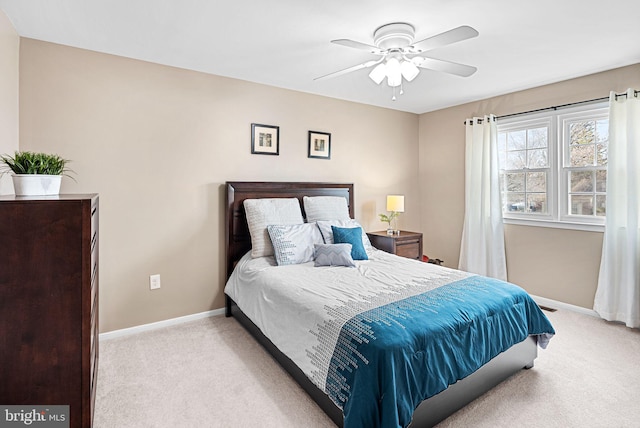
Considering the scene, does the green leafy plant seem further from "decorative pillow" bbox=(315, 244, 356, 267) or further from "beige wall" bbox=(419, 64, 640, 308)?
"beige wall" bbox=(419, 64, 640, 308)

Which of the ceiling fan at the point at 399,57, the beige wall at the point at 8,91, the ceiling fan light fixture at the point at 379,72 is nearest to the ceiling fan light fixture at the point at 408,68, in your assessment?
the ceiling fan at the point at 399,57

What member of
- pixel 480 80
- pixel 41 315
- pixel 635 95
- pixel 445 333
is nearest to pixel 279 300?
pixel 445 333

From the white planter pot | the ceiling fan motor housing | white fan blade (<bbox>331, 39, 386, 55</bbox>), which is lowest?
the white planter pot

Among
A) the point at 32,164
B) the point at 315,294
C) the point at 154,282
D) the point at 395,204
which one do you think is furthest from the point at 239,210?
the point at 395,204

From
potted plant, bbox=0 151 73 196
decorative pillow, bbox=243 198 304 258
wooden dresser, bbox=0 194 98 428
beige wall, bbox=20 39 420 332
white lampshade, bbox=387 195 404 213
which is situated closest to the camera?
wooden dresser, bbox=0 194 98 428

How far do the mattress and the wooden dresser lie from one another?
113 cm

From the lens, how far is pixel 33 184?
1.68m

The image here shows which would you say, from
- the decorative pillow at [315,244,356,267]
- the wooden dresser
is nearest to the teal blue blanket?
the decorative pillow at [315,244,356,267]

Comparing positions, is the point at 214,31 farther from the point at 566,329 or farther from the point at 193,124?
the point at 566,329

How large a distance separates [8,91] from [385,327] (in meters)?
2.88

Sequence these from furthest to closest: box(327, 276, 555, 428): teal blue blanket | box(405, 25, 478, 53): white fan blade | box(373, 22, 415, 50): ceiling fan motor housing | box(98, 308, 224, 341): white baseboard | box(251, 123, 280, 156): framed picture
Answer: box(251, 123, 280, 156): framed picture < box(98, 308, 224, 341): white baseboard < box(373, 22, 415, 50): ceiling fan motor housing < box(405, 25, 478, 53): white fan blade < box(327, 276, 555, 428): teal blue blanket

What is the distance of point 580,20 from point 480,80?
50.5 inches

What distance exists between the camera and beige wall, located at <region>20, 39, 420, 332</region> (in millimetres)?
2717

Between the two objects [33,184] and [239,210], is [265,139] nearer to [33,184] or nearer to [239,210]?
[239,210]
